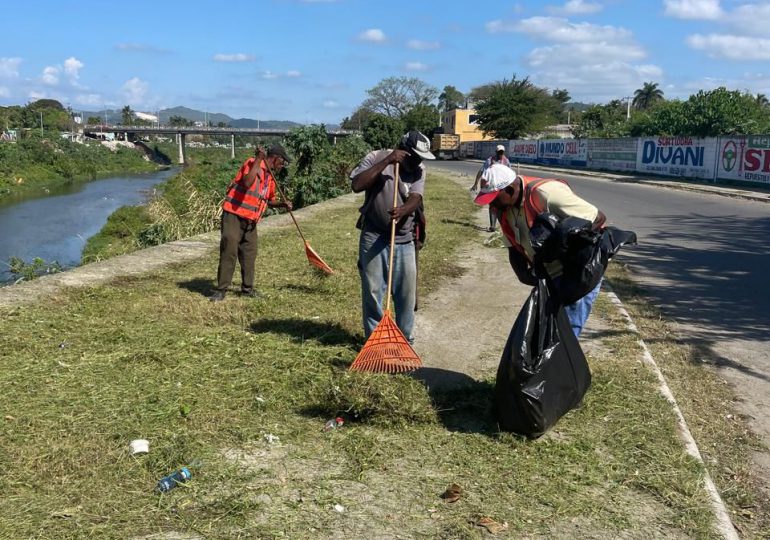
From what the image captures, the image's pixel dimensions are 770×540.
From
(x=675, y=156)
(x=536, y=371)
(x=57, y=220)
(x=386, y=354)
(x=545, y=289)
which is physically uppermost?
(x=675, y=156)

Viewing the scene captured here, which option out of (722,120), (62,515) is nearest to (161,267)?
(62,515)

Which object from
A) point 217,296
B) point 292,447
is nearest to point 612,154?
point 217,296

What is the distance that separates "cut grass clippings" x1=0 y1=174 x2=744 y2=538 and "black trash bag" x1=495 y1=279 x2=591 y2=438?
0.15 meters

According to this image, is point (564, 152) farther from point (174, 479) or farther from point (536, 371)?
point (174, 479)

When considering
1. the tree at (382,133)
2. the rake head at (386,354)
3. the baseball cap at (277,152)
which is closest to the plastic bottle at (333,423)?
the rake head at (386,354)

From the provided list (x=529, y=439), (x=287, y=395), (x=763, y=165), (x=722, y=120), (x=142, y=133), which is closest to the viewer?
(x=529, y=439)

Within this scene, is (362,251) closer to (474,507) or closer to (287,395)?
(287,395)

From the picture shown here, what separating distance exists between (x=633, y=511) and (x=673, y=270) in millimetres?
6827

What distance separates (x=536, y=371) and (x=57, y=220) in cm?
3156

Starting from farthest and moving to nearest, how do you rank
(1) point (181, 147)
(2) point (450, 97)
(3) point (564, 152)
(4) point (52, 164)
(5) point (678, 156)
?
(2) point (450, 97) → (1) point (181, 147) → (4) point (52, 164) → (3) point (564, 152) → (5) point (678, 156)

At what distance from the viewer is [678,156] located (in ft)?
91.4

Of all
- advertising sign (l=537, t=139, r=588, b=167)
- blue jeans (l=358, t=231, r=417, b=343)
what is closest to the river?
blue jeans (l=358, t=231, r=417, b=343)

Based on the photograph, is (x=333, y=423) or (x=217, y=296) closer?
(x=333, y=423)

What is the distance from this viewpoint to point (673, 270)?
9.49 meters
